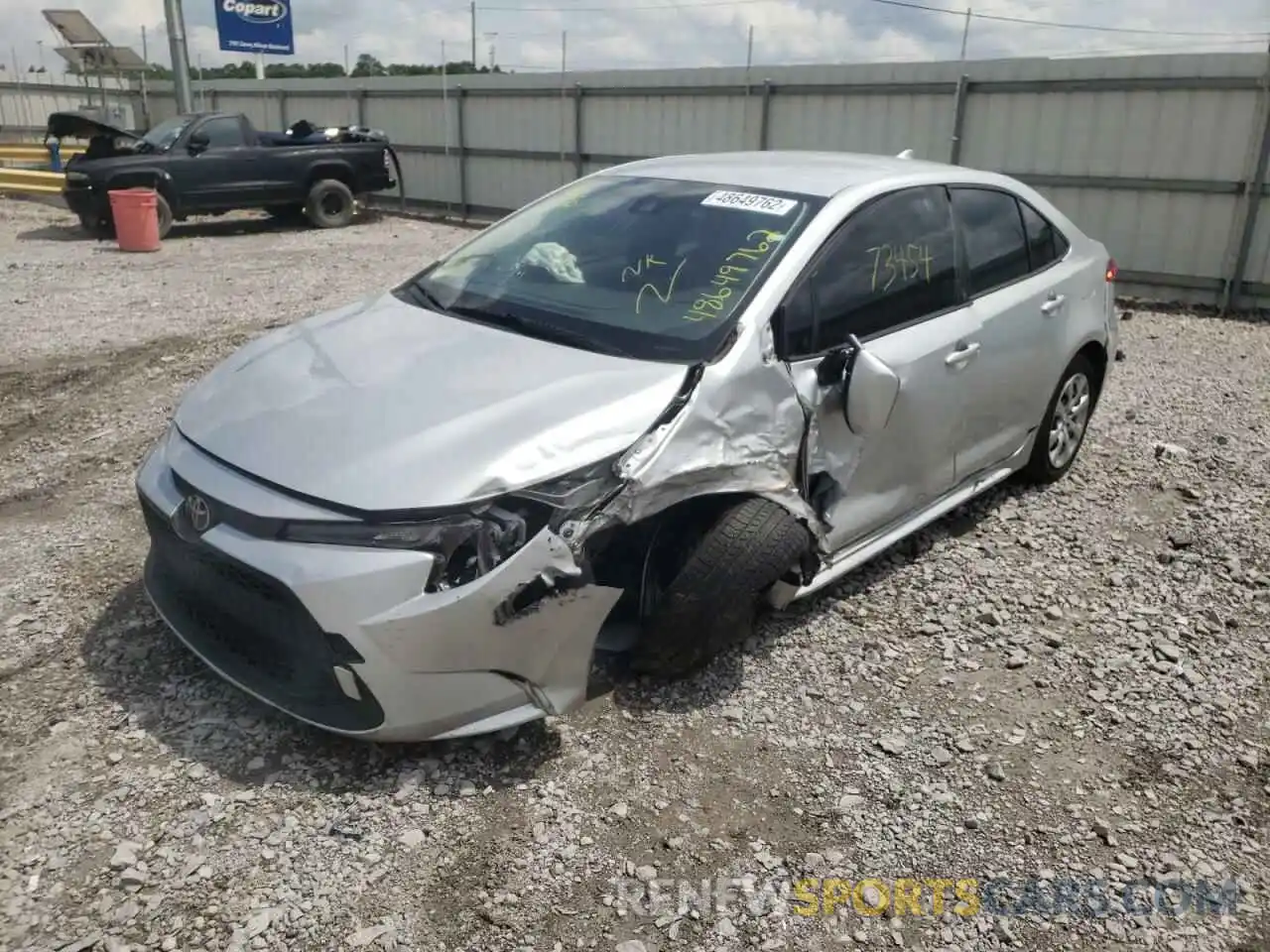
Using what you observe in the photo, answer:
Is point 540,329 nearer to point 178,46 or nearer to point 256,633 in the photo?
point 256,633

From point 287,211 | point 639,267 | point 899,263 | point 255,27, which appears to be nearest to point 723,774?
point 639,267

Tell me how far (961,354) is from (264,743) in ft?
9.35

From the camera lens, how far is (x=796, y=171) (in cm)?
416

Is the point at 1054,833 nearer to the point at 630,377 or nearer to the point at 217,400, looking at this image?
the point at 630,377

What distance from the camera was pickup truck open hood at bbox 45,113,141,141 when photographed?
14047 mm

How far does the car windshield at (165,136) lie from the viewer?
563 inches

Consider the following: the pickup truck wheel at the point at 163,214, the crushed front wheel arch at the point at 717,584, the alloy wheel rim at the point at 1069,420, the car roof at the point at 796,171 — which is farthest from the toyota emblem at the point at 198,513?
the pickup truck wheel at the point at 163,214

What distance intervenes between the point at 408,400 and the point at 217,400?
0.73 metres

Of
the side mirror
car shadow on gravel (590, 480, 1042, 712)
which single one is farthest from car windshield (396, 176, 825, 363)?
car shadow on gravel (590, 480, 1042, 712)

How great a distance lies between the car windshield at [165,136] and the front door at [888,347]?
13.1 meters

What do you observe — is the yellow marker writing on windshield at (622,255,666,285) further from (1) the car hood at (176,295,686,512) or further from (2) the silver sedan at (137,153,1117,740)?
(1) the car hood at (176,295,686,512)

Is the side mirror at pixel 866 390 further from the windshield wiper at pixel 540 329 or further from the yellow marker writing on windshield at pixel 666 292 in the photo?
the windshield wiper at pixel 540 329

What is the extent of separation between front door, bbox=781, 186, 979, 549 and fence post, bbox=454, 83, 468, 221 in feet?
46.4

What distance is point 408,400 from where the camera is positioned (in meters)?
3.12
